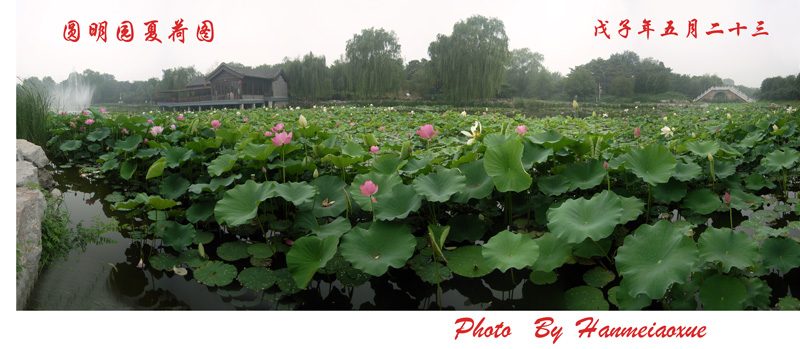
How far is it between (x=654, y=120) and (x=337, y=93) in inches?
181

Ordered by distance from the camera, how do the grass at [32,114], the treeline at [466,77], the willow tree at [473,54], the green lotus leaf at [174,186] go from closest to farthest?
the green lotus leaf at [174,186], the grass at [32,114], the treeline at [466,77], the willow tree at [473,54]

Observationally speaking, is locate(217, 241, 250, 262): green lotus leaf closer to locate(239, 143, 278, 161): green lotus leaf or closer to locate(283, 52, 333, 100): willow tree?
locate(239, 143, 278, 161): green lotus leaf

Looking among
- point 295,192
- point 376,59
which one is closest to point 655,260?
point 295,192

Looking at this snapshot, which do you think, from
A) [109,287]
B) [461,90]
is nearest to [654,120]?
[461,90]

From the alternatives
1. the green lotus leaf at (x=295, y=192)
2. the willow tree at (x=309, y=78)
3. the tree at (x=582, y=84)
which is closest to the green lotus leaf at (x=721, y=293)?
the green lotus leaf at (x=295, y=192)

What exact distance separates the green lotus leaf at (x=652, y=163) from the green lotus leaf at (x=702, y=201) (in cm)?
30

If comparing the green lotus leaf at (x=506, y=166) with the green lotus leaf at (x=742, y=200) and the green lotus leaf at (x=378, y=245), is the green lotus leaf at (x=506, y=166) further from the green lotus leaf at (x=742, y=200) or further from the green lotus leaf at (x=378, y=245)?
the green lotus leaf at (x=742, y=200)

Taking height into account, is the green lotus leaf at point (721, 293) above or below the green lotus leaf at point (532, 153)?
below

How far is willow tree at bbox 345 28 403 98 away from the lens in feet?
18.2

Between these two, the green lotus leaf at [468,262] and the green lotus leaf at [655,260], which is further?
the green lotus leaf at [468,262]

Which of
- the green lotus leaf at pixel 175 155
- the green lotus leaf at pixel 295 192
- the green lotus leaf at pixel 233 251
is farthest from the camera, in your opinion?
the green lotus leaf at pixel 175 155

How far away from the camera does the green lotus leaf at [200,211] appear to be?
1.43 meters
